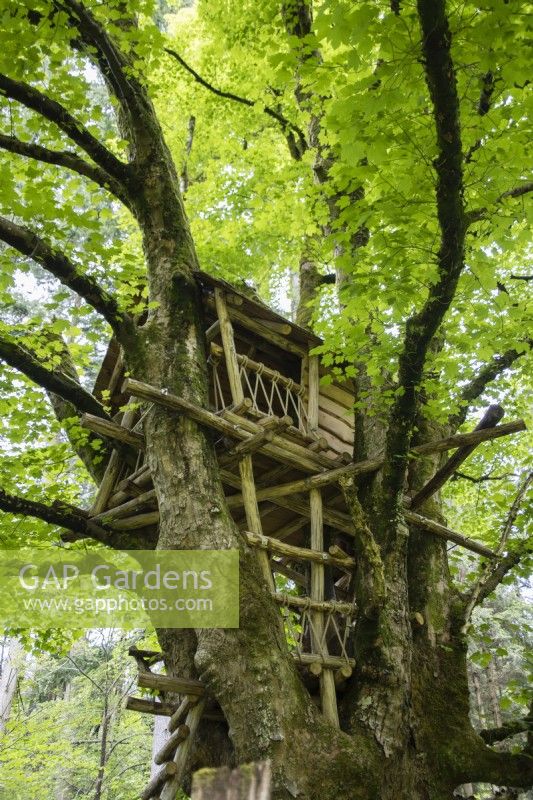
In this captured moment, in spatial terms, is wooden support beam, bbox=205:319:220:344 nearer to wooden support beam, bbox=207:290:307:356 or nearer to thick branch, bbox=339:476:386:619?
wooden support beam, bbox=207:290:307:356

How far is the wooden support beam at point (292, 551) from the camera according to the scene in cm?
507

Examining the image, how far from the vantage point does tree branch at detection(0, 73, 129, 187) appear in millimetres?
5168

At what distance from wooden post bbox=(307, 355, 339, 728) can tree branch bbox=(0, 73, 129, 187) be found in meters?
3.44

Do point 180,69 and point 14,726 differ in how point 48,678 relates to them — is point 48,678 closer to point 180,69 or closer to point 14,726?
point 14,726

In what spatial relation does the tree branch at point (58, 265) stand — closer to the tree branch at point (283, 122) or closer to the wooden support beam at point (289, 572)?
the wooden support beam at point (289, 572)

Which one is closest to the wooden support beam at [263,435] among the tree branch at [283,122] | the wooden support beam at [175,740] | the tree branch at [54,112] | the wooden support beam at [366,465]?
the wooden support beam at [366,465]

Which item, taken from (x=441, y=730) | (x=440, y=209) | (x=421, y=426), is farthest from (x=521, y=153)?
(x=441, y=730)

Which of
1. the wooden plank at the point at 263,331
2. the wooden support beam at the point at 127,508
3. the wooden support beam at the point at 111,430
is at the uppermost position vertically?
the wooden plank at the point at 263,331

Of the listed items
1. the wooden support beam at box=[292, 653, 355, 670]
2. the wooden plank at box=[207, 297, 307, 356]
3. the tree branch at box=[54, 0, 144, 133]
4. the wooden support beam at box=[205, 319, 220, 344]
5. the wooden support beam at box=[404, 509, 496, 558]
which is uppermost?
the tree branch at box=[54, 0, 144, 133]

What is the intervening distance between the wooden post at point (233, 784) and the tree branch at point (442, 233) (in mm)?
3077

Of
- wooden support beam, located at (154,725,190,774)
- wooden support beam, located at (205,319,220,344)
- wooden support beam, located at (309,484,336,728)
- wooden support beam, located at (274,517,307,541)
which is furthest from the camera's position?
wooden support beam, located at (274,517,307,541)

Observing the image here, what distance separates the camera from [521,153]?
12.3 ft

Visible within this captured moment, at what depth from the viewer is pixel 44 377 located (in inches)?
229

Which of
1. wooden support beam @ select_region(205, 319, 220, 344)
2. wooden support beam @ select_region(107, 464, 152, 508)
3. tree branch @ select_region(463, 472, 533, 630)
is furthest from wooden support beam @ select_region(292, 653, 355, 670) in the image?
wooden support beam @ select_region(205, 319, 220, 344)
